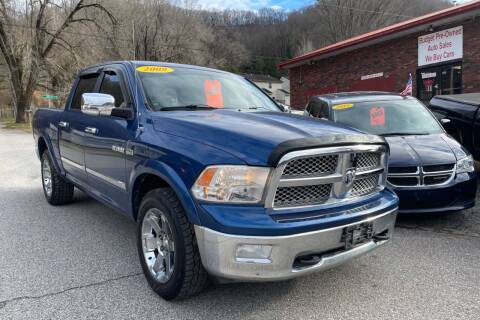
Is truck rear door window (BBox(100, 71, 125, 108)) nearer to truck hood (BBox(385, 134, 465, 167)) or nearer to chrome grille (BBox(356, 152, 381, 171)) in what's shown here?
chrome grille (BBox(356, 152, 381, 171))

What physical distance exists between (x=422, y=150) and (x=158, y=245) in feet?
11.6

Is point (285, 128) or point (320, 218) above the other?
point (285, 128)

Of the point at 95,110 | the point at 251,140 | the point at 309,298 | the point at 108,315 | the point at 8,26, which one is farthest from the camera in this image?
the point at 8,26

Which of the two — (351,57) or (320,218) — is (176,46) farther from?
(320,218)

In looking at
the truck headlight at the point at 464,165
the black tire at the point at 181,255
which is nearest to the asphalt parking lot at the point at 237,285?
the black tire at the point at 181,255

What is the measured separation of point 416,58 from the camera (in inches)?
624

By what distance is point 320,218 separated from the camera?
274 cm

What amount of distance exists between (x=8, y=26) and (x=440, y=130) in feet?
97.5

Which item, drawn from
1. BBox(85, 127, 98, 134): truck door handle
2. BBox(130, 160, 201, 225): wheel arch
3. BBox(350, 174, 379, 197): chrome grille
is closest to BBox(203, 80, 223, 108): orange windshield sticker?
BBox(130, 160, 201, 225): wheel arch

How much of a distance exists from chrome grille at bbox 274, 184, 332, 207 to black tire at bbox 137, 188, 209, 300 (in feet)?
2.10

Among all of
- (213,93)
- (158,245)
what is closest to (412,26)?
(213,93)

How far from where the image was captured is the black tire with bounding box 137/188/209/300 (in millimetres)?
2828

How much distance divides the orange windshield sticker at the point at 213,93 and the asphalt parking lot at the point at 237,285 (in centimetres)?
165

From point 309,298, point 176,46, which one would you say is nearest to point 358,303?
point 309,298
